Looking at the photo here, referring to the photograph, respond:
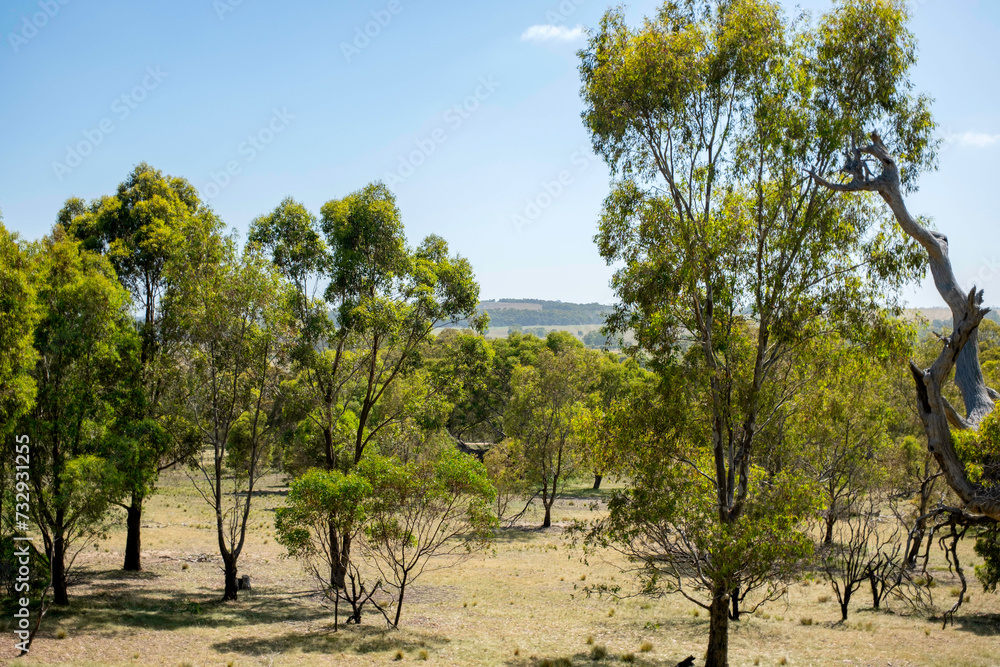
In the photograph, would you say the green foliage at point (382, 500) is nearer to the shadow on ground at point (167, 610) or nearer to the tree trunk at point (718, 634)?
the shadow on ground at point (167, 610)

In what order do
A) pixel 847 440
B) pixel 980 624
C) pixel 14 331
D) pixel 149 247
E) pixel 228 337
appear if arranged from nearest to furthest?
pixel 14 331 → pixel 980 624 → pixel 228 337 → pixel 149 247 → pixel 847 440

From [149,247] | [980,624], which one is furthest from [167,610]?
[980,624]

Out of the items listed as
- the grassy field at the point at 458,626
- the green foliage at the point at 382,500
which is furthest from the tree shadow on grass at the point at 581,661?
the green foliage at the point at 382,500

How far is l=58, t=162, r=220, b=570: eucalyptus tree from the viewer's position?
2181 cm

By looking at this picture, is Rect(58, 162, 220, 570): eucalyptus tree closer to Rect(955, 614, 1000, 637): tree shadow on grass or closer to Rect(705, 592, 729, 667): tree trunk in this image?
Rect(705, 592, 729, 667): tree trunk

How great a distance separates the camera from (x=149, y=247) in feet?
76.7

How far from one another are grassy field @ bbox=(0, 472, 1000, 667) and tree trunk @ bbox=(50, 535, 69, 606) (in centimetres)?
50

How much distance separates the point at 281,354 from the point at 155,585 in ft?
29.5

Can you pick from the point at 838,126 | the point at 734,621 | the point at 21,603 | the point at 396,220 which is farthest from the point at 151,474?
the point at 838,126

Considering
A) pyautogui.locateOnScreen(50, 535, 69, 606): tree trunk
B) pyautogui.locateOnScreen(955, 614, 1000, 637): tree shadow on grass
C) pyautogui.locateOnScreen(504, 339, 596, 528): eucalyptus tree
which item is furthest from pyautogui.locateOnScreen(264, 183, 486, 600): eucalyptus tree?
pyautogui.locateOnScreen(504, 339, 596, 528): eucalyptus tree

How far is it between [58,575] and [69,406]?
16.4 feet

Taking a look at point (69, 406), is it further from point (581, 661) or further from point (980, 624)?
point (980, 624)

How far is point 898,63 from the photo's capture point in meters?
12.9

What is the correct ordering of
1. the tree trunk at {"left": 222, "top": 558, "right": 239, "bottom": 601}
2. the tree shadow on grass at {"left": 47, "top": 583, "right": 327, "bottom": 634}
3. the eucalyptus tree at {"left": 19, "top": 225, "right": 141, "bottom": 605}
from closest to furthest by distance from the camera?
the eucalyptus tree at {"left": 19, "top": 225, "right": 141, "bottom": 605} → the tree shadow on grass at {"left": 47, "top": 583, "right": 327, "bottom": 634} → the tree trunk at {"left": 222, "top": 558, "right": 239, "bottom": 601}
